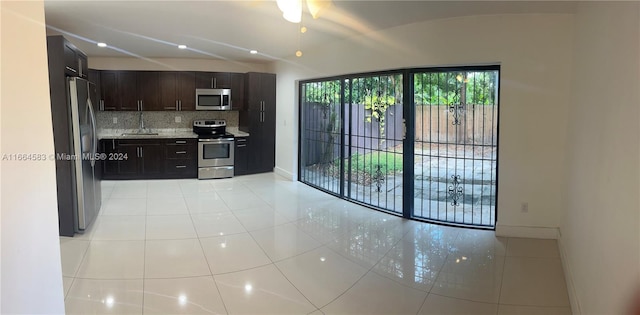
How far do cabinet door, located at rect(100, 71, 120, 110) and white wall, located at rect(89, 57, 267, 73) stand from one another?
280 mm

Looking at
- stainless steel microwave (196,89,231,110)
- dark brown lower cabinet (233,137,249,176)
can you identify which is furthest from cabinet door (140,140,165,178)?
dark brown lower cabinet (233,137,249,176)

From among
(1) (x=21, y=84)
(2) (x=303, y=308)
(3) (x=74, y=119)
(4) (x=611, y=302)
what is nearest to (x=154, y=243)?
(3) (x=74, y=119)

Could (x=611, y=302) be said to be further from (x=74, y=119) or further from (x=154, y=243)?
(x=74, y=119)

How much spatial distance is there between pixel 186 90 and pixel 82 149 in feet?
11.3

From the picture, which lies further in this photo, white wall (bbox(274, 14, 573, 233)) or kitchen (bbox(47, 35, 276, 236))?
kitchen (bbox(47, 35, 276, 236))

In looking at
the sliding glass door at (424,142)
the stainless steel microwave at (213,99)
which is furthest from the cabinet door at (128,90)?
the sliding glass door at (424,142)

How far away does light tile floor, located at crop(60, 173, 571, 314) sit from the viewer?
256 centimetres

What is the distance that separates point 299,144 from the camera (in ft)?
22.2

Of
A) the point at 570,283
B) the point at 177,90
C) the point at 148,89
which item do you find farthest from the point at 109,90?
the point at 570,283

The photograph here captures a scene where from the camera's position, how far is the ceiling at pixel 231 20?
3.50 metres

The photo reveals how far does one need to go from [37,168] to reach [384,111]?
386 centimetres

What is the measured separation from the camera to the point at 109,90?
22.4ft

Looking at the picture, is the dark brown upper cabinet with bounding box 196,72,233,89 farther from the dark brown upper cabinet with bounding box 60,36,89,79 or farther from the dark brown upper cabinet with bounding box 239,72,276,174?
the dark brown upper cabinet with bounding box 60,36,89,79

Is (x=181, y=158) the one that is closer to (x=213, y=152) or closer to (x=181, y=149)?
(x=181, y=149)
